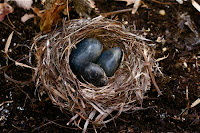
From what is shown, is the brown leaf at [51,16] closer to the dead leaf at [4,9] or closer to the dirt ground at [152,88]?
the dirt ground at [152,88]

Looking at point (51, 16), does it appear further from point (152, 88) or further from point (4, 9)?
point (152, 88)

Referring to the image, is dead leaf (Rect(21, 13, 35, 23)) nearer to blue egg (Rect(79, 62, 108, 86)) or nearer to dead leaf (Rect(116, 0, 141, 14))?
blue egg (Rect(79, 62, 108, 86))

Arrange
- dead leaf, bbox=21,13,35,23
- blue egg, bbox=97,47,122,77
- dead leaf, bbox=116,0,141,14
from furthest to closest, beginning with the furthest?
dead leaf, bbox=116,0,141,14 → dead leaf, bbox=21,13,35,23 → blue egg, bbox=97,47,122,77

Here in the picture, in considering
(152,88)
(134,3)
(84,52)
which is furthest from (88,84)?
(134,3)

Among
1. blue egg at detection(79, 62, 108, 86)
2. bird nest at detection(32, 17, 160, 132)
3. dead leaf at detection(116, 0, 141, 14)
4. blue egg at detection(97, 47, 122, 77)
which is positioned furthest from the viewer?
dead leaf at detection(116, 0, 141, 14)

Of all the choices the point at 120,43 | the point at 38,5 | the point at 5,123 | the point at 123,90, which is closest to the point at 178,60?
the point at 120,43

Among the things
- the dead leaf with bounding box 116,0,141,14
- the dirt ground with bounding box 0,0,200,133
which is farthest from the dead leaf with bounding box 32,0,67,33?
the dead leaf with bounding box 116,0,141,14

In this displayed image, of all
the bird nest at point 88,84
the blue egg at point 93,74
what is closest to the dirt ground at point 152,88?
the bird nest at point 88,84

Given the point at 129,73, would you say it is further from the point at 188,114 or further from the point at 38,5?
the point at 38,5
